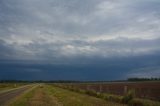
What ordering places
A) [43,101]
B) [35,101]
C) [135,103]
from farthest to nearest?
[35,101], [43,101], [135,103]

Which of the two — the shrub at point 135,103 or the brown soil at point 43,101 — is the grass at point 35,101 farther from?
the shrub at point 135,103

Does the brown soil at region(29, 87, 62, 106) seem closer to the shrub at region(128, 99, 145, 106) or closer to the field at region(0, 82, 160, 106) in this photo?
the field at region(0, 82, 160, 106)

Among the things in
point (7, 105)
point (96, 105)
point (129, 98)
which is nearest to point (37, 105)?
point (7, 105)

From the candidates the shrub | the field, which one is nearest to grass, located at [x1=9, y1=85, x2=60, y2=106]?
the field

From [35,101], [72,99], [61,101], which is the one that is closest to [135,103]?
[61,101]

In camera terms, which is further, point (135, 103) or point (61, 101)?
point (61, 101)

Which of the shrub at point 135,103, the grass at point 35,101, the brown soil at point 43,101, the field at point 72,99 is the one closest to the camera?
the shrub at point 135,103

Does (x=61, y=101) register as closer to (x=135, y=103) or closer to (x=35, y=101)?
(x=35, y=101)

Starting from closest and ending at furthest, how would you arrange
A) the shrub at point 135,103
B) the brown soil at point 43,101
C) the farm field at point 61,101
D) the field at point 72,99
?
Result: the shrub at point 135,103 < the field at point 72,99 < the farm field at point 61,101 < the brown soil at point 43,101

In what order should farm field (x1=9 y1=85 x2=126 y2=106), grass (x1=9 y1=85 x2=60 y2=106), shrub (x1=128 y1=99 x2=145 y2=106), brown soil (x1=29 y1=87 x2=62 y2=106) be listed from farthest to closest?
1. grass (x1=9 y1=85 x2=60 y2=106)
2. brown soil (x1=29 y1=87 x2=62 y2=106)
3. farm field (x1=9 y1=85 x2=126 y2=106)
4. shrub (x1=128 y1=99 x2=145 y2=106)

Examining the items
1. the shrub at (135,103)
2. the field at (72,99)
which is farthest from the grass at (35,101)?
the shrub at (135,103)

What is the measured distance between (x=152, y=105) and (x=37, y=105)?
30.3 ft

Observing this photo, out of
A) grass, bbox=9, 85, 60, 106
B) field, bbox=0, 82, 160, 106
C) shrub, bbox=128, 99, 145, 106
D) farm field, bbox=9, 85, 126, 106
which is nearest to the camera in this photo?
shrub, bbox=128, 99, 145, 106

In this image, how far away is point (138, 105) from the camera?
84.2 feet
